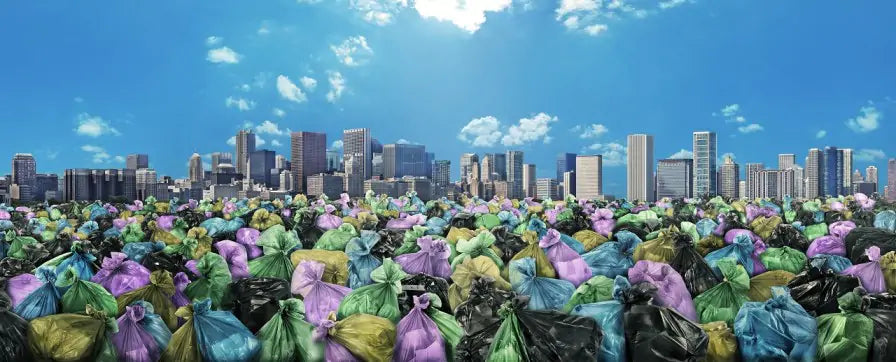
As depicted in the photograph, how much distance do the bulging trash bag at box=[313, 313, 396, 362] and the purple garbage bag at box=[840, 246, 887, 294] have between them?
153 inches

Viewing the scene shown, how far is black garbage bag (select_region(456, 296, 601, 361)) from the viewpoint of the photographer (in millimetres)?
3617

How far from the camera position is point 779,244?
726 centimetres

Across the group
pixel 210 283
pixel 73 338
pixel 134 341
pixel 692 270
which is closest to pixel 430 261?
pixel 210 283

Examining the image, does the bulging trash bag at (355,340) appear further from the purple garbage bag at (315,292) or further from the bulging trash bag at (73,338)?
the bulging trash bag at (73,338)

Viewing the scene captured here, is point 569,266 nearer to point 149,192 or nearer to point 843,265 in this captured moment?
point 843,265

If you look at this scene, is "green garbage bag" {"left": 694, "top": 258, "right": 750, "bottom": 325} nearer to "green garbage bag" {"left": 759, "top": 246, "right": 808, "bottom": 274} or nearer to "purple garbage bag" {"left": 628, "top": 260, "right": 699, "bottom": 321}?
"purple garbage bag" {"left": 628, "top": 260, "right": 699, "bottom": 321}

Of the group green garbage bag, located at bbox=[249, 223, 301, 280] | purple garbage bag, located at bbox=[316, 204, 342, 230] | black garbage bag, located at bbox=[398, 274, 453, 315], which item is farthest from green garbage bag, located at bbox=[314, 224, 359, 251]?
purple garbage bag, located at bbox=[316, 204, 342, 230]

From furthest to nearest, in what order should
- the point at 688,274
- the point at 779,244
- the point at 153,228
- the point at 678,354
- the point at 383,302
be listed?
1. the point at 153,228
2. the point at 779,244
3. the point at 688,274
4. the point at 383,302
5. the point at 678,354

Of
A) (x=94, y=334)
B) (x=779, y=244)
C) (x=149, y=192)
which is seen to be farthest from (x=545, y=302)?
(x=149, y=192)

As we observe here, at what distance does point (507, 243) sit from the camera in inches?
261

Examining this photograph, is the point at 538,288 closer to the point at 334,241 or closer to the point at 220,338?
the point at 220,338

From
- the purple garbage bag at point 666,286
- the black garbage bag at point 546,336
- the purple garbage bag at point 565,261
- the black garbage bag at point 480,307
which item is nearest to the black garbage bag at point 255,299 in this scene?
the black garbage bag at point 480,307

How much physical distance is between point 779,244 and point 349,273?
498 cm

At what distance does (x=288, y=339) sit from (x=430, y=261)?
1711mm
